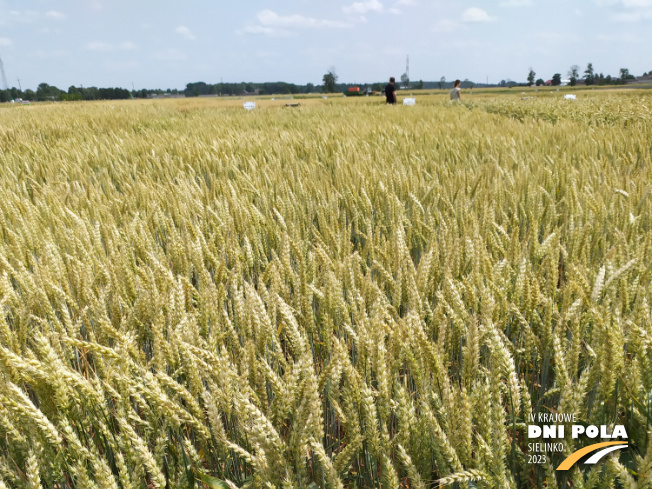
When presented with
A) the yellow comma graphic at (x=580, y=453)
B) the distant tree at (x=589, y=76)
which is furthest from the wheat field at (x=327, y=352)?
the distant tree at (x=589, y=76)

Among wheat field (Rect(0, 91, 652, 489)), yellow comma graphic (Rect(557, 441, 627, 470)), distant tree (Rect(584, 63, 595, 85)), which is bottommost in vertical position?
yellow comma graphic (Rect(557, 441, 627, 470))

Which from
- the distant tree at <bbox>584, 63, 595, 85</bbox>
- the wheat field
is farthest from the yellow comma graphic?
the distant tree at <bbox>584, 63, 595, 85</bbox>

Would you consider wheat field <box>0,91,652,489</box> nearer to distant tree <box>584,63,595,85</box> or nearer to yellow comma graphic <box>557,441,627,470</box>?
yellow comma graphic <box>557,441,627,470</box>

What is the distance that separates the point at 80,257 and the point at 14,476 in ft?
2.78

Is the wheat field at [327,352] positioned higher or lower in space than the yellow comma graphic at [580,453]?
higher

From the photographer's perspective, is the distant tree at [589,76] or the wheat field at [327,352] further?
the distant tree at [589,76]

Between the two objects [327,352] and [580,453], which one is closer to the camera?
[580,453]

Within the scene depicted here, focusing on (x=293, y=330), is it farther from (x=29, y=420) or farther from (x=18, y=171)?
(x=18, y=171)

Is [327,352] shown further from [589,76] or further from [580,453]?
[589,76]

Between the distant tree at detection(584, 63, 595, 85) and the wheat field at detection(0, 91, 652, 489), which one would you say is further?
the distant tree at detection(584, 63, 595, 85)

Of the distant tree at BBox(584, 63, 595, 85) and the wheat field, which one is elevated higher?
the distant tree at BBox(584, 63, 595, 85)

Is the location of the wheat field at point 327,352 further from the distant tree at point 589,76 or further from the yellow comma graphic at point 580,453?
the distant tree at point 589,76

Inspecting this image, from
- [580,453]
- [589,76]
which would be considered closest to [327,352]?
[580,453]

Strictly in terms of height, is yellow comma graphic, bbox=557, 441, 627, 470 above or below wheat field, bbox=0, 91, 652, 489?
below
